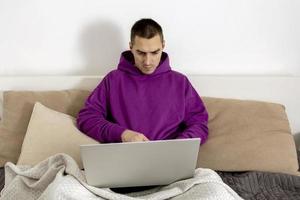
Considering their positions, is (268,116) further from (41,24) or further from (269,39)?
(41,24)

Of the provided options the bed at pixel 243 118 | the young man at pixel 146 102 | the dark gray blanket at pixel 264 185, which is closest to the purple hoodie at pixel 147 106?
the young man at pixel 146 102

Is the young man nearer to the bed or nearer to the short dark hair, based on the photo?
the short dark hair

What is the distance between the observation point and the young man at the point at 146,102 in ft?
5.06

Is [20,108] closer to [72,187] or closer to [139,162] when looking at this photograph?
[72,187]

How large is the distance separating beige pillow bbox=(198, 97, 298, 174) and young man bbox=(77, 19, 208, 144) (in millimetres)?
80

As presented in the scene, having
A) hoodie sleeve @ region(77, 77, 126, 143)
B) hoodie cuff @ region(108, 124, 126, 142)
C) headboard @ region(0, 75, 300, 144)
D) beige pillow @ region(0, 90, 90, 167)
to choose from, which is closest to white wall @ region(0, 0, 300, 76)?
headboard @ region(0, 75, 300, 144)

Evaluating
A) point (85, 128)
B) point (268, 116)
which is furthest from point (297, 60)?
point (85, 128)

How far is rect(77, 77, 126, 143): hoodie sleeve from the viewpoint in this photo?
4.91 ft

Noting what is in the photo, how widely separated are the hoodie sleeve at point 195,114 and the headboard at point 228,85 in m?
0.19

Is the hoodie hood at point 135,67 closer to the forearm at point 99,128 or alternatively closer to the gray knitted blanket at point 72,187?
the forearm at point 99,128

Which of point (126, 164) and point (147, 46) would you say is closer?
point (126, 164)

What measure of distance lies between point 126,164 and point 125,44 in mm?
844

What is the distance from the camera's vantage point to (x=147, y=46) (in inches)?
58.9

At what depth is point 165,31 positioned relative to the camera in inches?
73.7
